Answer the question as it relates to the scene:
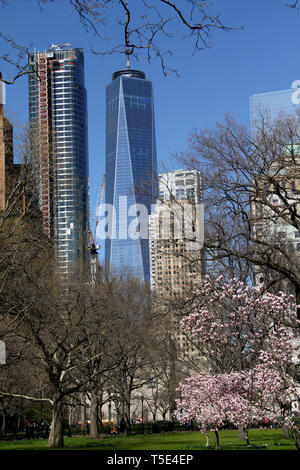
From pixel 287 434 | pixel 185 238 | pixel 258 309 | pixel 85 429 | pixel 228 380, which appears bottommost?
pixel 85 429

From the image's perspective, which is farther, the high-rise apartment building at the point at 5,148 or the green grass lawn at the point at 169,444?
the green grass lawn at the point at 169,444

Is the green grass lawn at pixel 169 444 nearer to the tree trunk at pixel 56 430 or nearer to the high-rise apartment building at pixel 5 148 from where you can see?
the tree trunk at pixel 56 430

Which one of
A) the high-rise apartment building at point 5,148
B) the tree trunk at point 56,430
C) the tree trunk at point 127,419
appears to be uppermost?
the high-rise apartment building at point 5,148

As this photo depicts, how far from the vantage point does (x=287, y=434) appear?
3231 centimetres

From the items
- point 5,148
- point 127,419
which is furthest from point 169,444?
point 127,419

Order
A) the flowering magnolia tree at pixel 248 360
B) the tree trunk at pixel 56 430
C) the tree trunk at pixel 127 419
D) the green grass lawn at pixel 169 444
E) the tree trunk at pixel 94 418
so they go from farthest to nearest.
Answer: the tree trunk at pixel 127 419
the tree trunk at pixel 94 418
the tree trunk at pixel 56 430
the green grass lawn at pixel 169 444
the flowering magnolia tree at pixel 248 360

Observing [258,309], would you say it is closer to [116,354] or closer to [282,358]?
[282,358]

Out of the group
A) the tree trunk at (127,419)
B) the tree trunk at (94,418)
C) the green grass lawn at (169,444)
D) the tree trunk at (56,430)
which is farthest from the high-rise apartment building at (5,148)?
the tree trunk at (127,419)

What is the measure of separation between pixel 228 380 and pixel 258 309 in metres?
4.09

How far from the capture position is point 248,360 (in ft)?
73.7

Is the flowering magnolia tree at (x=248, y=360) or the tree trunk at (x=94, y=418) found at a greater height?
the flowering magnolia tree at (x=248, y=360)

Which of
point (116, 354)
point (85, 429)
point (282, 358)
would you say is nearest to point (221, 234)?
point (282, 358)

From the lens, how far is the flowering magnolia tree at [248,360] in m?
16.7

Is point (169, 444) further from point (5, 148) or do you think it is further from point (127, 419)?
point (127, 419)
